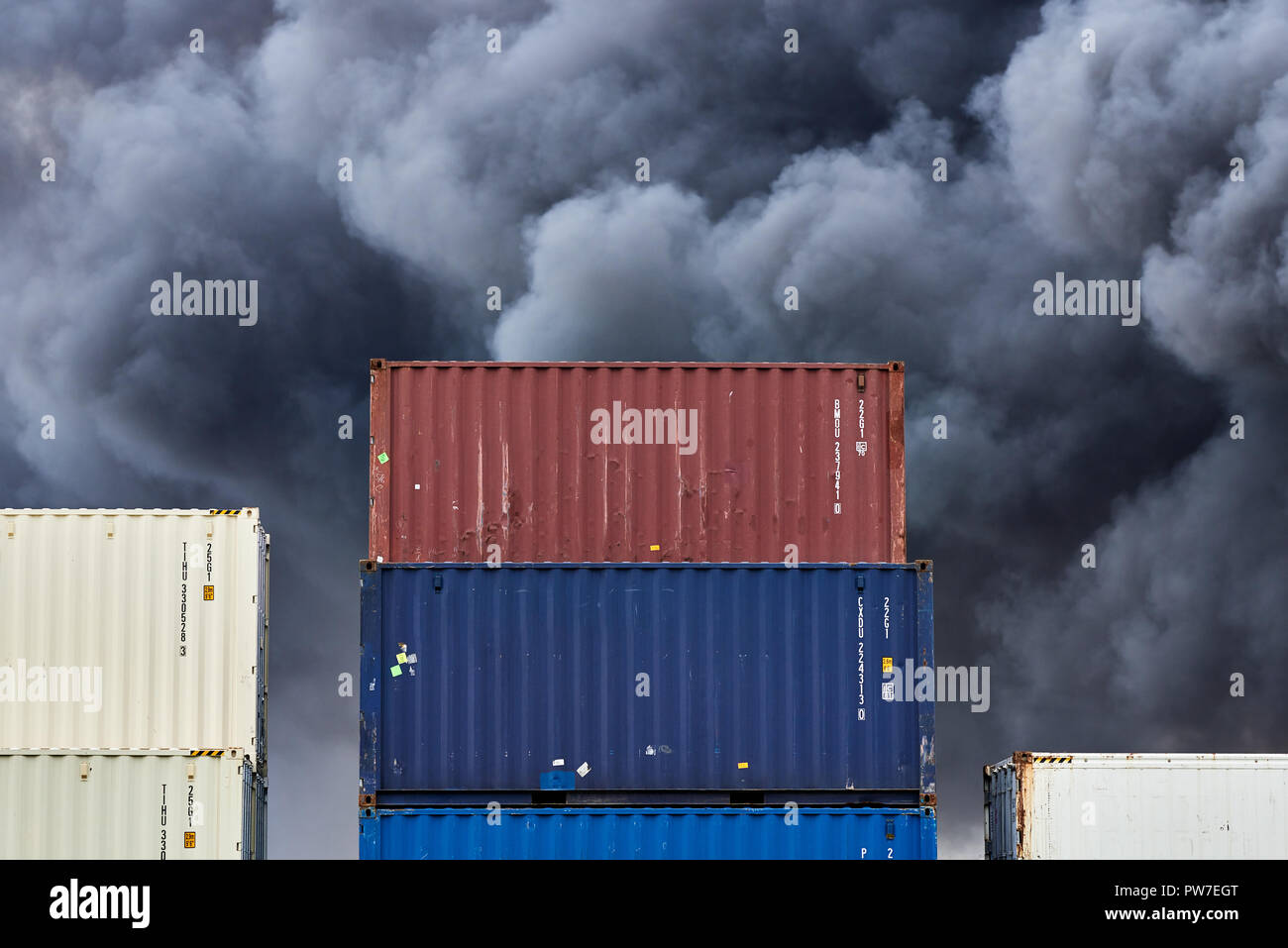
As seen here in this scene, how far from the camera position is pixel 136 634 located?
23547 millimetres

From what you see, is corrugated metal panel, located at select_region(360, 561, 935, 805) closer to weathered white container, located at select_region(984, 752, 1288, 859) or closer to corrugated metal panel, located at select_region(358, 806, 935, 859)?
corrugated metal panel, located at select_region(358, 806, 935, 859)

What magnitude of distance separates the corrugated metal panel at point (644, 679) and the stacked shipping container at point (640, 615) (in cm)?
3

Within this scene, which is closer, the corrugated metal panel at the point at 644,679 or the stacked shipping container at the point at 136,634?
the corrugated metal panel at the point at 644,679

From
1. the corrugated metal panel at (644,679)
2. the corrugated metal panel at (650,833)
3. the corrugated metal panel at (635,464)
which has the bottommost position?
the corrugated metal panel at (650,833)

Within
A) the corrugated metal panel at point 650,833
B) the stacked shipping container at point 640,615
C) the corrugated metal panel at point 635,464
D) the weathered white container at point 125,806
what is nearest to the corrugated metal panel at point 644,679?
the stacked shipping container at point 640,615

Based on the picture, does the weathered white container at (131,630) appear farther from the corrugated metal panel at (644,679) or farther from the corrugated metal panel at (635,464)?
the corrugated metal panel at (635,464)

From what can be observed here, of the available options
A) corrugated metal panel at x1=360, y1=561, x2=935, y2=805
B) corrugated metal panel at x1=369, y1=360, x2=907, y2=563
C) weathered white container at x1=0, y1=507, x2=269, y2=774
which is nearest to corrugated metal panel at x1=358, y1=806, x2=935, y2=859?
corrugated metal panel at x1=360, y1=561, x2=935, y2=805

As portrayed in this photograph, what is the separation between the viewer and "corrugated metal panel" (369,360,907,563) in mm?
24062

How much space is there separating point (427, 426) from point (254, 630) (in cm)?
344

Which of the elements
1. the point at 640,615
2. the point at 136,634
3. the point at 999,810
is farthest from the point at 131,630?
the point at 999,810

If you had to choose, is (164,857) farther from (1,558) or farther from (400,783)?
(1,558)

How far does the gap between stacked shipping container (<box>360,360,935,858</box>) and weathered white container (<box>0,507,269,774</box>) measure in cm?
178

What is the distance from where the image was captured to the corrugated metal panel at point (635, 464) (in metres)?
24.1
